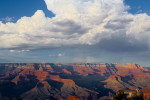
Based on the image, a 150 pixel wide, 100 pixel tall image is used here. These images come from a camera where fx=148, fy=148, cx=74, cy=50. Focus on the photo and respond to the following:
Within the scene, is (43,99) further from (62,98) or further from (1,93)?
(1,93)

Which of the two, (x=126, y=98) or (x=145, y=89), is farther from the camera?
(x=145, y=89)

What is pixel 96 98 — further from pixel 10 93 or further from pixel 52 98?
pixel 10 93

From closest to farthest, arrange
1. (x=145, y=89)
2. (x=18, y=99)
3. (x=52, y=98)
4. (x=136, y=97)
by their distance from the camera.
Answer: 1. (x=136, y=97)
2. (x=145, y=89)
3. (x=18, y=99)
4. (x=52, y=98)

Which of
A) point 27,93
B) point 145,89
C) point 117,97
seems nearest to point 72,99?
point 117,97

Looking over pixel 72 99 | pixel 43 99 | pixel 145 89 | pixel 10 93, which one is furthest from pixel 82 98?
pixel 72 99

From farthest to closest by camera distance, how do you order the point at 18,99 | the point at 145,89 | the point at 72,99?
the point at 18,99 < the point at 145,89 < the point at 72,99

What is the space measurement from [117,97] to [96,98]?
520 ft

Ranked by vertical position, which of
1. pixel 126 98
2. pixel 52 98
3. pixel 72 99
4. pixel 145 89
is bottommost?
pixel 52 98

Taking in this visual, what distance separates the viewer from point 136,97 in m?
36.7

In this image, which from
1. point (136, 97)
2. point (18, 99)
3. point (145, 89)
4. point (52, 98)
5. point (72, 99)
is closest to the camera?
point (136, 97)

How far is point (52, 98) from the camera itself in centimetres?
18350

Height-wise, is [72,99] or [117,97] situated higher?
[117,97]

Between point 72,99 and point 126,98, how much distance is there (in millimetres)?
24380

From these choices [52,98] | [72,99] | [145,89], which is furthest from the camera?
[52,98]
